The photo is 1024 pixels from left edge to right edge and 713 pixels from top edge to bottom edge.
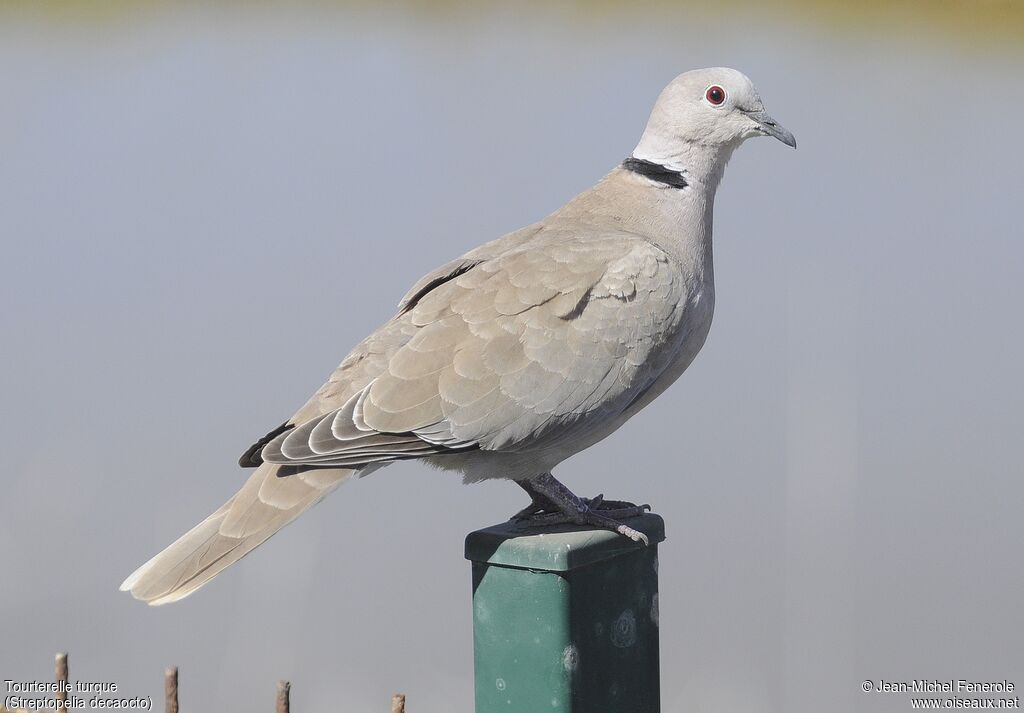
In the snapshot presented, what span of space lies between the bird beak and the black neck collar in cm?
29

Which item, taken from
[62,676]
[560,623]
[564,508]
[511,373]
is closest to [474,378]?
[511,373]

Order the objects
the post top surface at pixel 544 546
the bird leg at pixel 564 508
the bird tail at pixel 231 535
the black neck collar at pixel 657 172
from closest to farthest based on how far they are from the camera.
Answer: the post top surface at pixel 544 546
the bird tail at pixel 231 535
the bird leg at pixel 564 508
the black neck collar at pixel 657 172

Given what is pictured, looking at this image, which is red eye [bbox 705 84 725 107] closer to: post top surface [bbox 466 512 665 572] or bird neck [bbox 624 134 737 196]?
bird neck [bbox 624 134 737 196]

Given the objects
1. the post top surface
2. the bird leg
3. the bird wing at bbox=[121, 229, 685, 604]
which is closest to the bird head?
the bird wing at bbox=[121, 229, 685, 604]

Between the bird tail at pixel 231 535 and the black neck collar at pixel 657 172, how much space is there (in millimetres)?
1298

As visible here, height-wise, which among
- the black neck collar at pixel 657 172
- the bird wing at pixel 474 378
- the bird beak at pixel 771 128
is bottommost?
the bird wing at pixel 474 378

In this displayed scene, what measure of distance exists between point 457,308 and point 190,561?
94 centimetres

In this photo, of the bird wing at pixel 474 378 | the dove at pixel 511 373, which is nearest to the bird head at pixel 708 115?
the dove at pixel 511 373

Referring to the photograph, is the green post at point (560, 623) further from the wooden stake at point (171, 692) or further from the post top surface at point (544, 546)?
the wooden stake at point (171, 692)

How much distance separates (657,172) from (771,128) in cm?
38

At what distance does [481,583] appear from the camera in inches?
112

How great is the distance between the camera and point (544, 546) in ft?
8.96

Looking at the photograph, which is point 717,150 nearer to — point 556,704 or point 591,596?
point 591,596

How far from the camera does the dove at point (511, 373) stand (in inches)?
114
